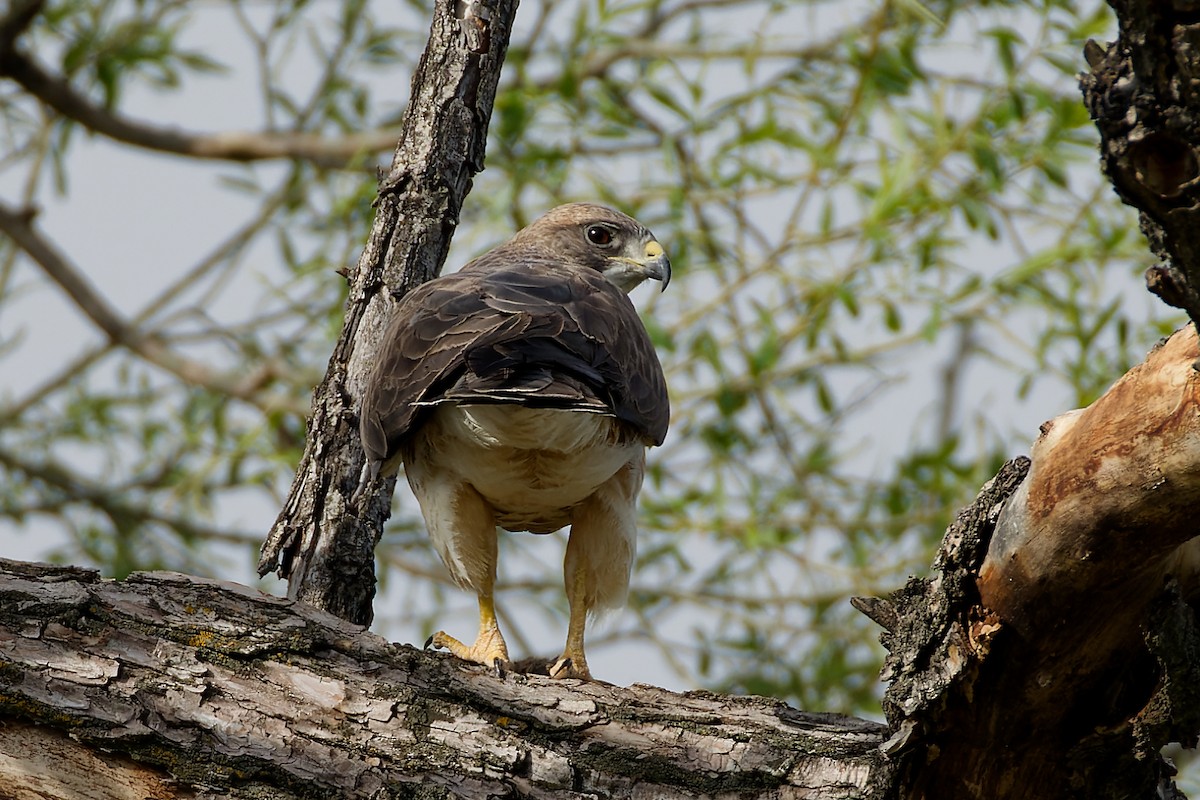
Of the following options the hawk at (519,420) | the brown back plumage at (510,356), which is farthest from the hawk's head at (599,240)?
the brown back plumage at (510,356)

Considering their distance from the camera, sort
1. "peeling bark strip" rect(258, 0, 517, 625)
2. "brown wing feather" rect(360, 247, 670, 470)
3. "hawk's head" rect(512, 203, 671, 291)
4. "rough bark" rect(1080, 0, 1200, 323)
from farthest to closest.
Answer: "hawk's head" rect(512, 203, 671, 291) → "peeling bark strip" rect(258, 0, 517, 625) → "brown wing feather" rect(360, 247, 670, 470) → "rough bark" rect(1080, 0, 1200, 323)

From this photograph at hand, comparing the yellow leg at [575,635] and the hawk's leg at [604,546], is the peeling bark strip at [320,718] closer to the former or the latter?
the yellow leg at [575,635]

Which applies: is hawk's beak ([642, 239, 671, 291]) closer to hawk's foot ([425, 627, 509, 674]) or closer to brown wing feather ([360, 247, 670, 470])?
brown wing feather ([360, 247, 670, 470])

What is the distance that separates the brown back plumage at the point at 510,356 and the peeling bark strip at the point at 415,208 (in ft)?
0.41

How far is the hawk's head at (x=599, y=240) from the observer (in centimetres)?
627

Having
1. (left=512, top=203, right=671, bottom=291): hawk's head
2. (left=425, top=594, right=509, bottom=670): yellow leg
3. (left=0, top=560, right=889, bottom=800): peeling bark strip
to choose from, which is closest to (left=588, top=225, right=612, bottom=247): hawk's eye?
(left=512, top=203, right=671, bottom=291): hawk's head

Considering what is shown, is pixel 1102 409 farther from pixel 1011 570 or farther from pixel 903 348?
pixel 903 348

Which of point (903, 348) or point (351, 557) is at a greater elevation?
point (903, 348)

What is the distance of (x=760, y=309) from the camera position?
7.03m

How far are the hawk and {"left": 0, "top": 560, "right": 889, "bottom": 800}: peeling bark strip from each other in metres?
0.36

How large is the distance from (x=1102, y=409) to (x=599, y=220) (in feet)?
13.2

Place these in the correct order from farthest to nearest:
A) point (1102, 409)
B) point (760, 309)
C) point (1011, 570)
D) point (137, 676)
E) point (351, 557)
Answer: point (760, 309), point (351, 557), point (137, 676), point (1011, 570), point (1102, 409)

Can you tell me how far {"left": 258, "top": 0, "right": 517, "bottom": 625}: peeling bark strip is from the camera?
4.38 m

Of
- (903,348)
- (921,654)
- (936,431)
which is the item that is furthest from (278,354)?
(936,431)
